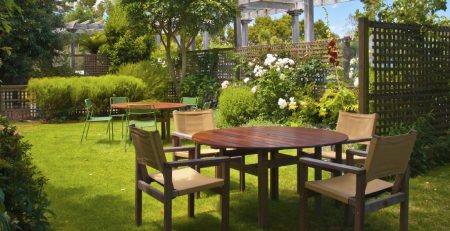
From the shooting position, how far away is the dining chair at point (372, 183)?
290cm

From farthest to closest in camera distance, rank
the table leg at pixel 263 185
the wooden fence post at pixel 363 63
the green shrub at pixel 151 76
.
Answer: the green shrub at pixel 151 76
the wooden fence post at pixel 363 63
the table leg at pixel 263 185

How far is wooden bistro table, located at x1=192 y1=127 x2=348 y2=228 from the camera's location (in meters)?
3.49

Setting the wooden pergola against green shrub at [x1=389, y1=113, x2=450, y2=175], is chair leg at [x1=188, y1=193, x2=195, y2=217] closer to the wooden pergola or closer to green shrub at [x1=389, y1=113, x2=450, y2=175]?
green shrub at [x1=389, y1=113, x2=450, y2=175]

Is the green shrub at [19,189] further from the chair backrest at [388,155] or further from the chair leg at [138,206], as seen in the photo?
the chair backrest at [388,155]

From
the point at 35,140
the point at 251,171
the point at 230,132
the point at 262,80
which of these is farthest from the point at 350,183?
the point at 35,140

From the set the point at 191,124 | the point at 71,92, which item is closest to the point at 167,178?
the point at 191,124

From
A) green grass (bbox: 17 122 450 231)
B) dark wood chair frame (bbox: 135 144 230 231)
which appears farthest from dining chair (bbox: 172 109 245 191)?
dark wood chair frame (bbox: 135 144 230 231)

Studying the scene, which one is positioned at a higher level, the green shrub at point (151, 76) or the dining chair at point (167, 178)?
the green shrub at point (151, 76)

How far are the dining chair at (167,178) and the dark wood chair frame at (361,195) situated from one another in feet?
1.84

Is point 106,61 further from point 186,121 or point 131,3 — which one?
point 186,121

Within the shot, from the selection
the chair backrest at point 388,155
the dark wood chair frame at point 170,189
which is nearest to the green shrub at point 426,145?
the chair backrest at point 388,155

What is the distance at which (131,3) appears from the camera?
12.4 m

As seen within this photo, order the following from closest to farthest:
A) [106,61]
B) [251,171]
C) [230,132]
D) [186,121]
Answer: [251,171]
[230,132]
[186,121]
[106,61]

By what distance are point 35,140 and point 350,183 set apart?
6723mm
